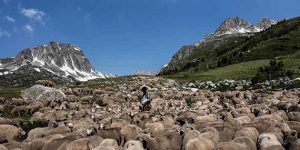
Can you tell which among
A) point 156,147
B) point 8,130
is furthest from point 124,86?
point 156,147

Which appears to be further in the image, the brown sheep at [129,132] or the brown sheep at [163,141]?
the brown sheep at [129,132]

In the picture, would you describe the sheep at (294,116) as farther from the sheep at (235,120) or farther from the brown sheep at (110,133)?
the brown sheep at (110,133)

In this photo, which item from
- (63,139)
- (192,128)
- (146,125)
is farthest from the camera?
(146,125)

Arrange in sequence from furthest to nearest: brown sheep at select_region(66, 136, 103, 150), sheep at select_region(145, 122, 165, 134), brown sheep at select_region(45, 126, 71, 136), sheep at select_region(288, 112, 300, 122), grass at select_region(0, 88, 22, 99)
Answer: grass at select_region(0, 88, 22, 99) → sheep at select_region(288, 112, 300, 122) → sheep at select_region(145, 122, 165, 134) → brown sheep at select_region(45, 126, 71, 136) → brown sheep at select_region(66, 136, 103, 150)

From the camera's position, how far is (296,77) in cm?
5400

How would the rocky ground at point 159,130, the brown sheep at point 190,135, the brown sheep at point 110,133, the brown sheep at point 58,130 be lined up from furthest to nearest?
the brown sheep at point 58,130 < the brown sheep at point 110,133 < the brown sheep at point 190,135 < the rocky ground at point 159,130

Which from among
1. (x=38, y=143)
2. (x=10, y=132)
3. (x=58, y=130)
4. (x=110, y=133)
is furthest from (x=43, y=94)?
(x=38, y=143)

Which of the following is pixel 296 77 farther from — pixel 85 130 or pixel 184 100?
pixel 85 130

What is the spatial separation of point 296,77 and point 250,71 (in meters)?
13.4

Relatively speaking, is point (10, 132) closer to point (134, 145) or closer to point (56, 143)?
point (56, 143)

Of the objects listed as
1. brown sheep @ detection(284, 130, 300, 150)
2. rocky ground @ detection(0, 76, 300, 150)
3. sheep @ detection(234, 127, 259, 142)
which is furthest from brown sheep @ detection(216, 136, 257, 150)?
brown sheep @ detection(284, 130, 300, 150)

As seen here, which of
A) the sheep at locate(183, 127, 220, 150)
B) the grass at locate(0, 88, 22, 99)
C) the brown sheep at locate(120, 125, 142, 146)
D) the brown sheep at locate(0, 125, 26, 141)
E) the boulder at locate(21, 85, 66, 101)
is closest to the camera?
the sheep at locate(183, 127, 220, 150)

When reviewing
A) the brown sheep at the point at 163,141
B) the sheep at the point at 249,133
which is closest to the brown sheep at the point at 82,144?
the brown sheep at the point at 163,141

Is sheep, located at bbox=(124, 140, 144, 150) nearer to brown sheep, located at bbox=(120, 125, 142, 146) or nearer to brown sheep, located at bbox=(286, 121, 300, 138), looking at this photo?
brown sheep, located at bbox=(120, 125, 142, 146)
